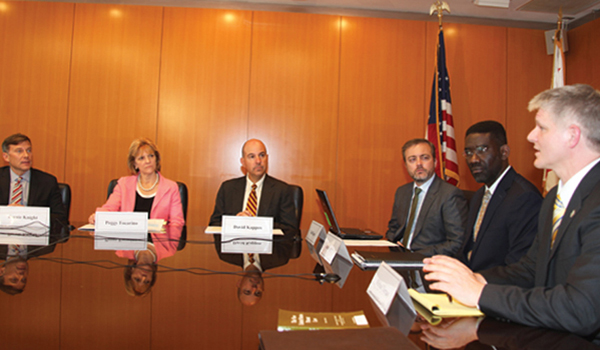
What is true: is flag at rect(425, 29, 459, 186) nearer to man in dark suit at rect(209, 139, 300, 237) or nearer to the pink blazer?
man in dark suit at rect(209, 139, 300, 237)

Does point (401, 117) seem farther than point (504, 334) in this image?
Yes

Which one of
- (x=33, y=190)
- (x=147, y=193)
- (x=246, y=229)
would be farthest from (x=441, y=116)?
(x=33, y=190)

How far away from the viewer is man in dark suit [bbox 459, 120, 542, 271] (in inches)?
74.3

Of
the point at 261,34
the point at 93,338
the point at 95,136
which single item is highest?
the point at 261,34

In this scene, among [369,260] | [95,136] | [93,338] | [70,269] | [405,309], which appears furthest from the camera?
[95,136]

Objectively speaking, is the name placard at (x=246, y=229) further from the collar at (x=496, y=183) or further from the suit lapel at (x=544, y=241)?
the suit lapel at (x=544, y=241)

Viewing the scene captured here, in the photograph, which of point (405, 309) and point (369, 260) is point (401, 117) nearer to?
point (369, 260)

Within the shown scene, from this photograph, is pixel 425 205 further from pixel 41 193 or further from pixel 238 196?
pixel 41 193

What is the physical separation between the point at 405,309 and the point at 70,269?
122cm

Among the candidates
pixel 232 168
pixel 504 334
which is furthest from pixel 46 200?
pixel 504 334

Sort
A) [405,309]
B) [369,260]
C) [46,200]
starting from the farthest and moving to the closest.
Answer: [46,200] → [369,260] → [405,309]

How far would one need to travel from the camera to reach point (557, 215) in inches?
52.6

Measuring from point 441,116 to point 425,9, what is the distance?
4.68 feet

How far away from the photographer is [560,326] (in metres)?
1.00
